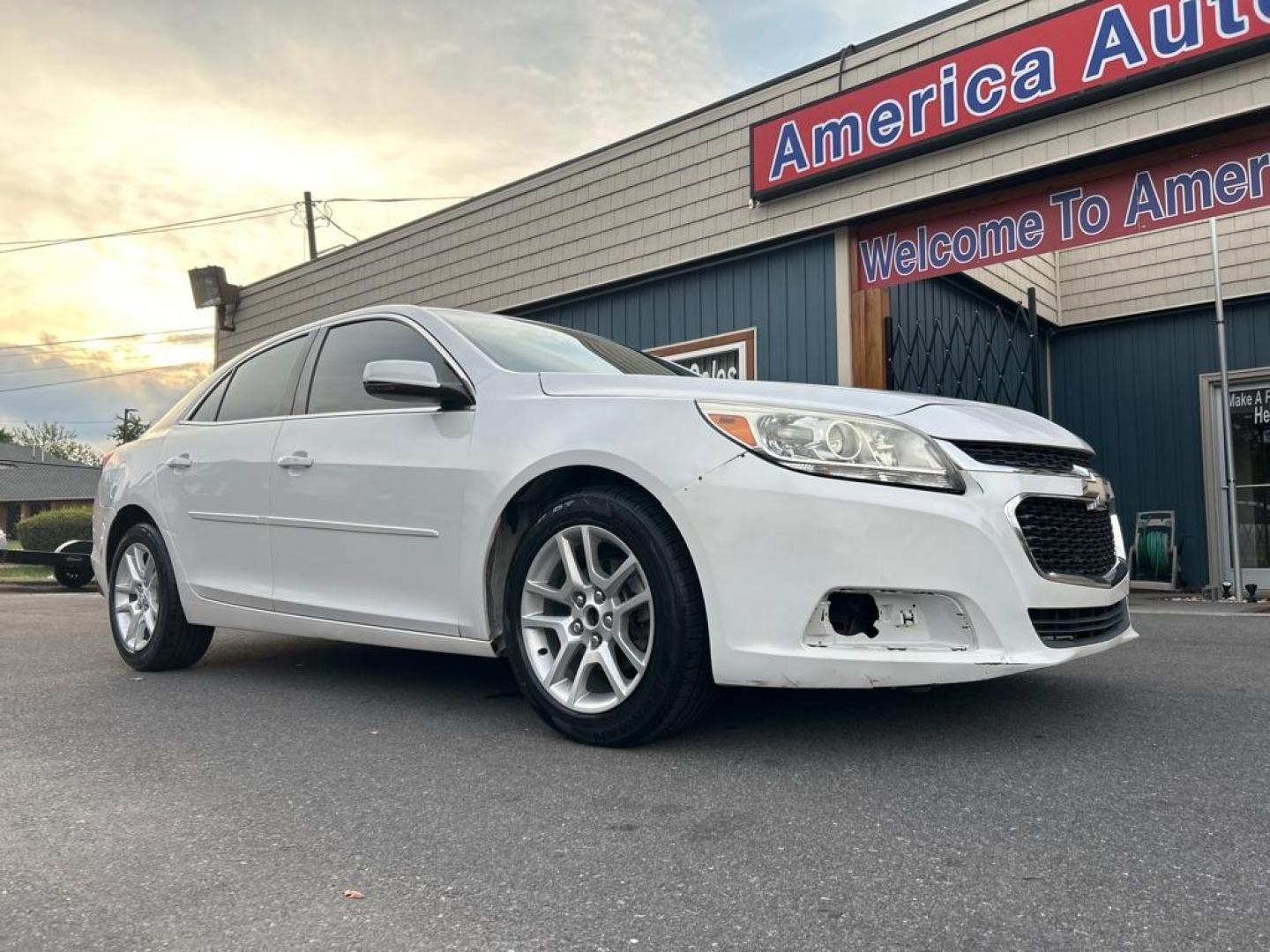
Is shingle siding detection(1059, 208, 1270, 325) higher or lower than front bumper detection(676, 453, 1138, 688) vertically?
higher

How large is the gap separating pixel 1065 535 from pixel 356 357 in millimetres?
2771

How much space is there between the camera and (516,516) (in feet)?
11.3

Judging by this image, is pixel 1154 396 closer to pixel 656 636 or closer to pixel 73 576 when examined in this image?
pixel 656 636

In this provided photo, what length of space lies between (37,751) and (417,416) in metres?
1.64

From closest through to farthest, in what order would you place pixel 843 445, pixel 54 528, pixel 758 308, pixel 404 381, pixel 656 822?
pixel 656 822 → pixel 843 445 → pixel 404 381 → pixel 758 308 → pixel 54 528

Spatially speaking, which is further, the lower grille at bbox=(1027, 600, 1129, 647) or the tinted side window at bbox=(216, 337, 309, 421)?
the tinted side window at bbox=(216, 337, 309, 421)

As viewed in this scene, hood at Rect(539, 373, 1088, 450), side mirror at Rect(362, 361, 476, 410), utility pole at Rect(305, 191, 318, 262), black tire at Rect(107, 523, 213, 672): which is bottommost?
black tire at Rect(107, 523, 213, 672)

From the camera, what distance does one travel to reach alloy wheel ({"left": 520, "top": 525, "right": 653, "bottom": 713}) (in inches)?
118

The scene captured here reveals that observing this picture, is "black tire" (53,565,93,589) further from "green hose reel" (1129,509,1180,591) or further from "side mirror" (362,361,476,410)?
"green hose reel" (1129,509,1180,591)

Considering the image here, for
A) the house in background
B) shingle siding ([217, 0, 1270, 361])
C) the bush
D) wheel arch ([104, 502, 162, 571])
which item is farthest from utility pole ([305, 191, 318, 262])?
the house in background

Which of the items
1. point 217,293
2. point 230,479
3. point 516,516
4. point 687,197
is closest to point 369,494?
point 516,516

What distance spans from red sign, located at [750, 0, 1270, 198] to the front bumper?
5.62m

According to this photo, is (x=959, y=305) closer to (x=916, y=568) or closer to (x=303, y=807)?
(x=916, y=568)

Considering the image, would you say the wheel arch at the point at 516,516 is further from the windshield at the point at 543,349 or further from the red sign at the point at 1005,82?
the red sign at the point at 1005,82
